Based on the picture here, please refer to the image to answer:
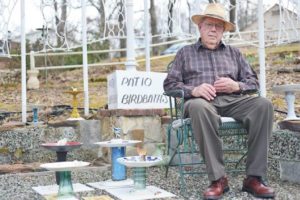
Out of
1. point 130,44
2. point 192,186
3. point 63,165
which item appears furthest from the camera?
point 130,44

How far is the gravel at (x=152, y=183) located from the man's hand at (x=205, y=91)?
57cm

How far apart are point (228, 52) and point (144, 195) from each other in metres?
1.06

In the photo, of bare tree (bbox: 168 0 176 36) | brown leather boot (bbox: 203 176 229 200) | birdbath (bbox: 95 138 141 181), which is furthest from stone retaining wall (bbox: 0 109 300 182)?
bare tree (bbox: 168 0 176 36)

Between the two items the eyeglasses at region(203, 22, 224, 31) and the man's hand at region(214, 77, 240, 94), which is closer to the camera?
the man's hand at region(214, 77, 240, 94)

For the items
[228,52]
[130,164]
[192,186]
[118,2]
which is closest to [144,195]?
[130,164]

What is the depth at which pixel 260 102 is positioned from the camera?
273 cm

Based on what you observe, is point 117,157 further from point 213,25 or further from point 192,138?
point 213,25

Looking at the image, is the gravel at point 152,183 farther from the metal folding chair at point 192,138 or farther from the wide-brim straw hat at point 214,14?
the wide-brim straw hat at point 214,14

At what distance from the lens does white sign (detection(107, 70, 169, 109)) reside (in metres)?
3.71

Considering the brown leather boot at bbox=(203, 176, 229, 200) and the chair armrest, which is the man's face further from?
the brown leather boot at bbox=(203, 176, 229, 200)

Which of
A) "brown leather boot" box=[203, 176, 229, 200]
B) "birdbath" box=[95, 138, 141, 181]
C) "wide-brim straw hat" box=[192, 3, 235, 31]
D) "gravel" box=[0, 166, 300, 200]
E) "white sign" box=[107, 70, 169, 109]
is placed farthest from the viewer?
"white sign" box=[107, 70, 169, 109]

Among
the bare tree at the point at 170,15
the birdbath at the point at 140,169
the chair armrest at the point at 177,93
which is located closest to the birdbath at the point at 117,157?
the birdbath at the point at 140,169

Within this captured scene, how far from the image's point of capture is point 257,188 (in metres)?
2.66

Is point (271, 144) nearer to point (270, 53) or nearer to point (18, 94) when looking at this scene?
point (18, 94)
